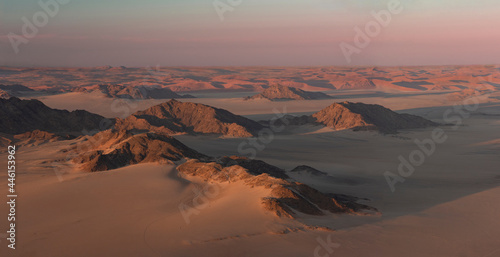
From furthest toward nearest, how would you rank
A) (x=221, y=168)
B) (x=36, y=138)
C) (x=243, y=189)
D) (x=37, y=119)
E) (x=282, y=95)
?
1. (x=282, y=95)
2. (x=37, y=119)
3. (x=36, y=138)
4. (x=221, y=168)
5. (x=243, y=189)

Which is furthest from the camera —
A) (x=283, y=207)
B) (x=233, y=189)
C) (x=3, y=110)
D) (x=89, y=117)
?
(x=89, y=117)

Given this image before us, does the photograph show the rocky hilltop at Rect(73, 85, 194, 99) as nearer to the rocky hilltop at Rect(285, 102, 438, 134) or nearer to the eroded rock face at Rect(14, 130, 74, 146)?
the rocky hilltop at Rect(285, 102, 438, 134)

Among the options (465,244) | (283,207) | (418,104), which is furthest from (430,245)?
(418,104)

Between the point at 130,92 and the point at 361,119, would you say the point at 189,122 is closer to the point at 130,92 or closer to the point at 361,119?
the point at 361,119

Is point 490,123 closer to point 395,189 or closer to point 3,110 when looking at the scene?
point 395,189

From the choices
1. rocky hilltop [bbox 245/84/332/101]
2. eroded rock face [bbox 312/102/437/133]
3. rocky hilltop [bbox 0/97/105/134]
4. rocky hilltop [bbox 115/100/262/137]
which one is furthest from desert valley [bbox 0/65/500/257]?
rocky hilltop [bbox 245/84/332/101]

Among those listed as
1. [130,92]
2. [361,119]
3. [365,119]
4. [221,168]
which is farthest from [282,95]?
[221,168]

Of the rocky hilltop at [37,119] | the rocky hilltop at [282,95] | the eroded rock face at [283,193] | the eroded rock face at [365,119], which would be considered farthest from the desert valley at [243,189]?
the rocky hilltop at [282,95]
